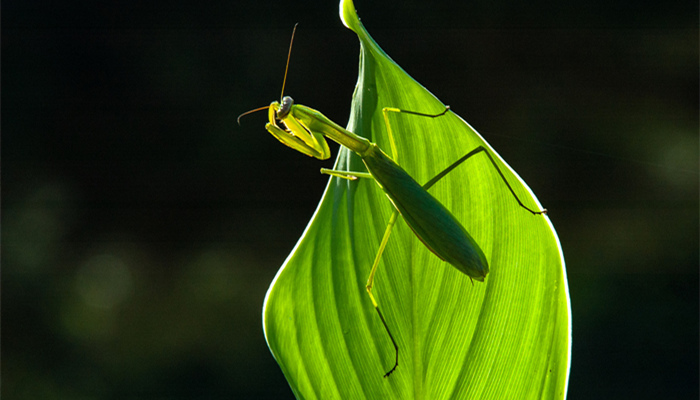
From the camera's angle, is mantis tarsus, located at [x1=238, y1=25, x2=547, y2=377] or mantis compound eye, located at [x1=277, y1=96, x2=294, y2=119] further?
mantis compound eye, located at [x1=277, y1=96, x2=294, y2=119]

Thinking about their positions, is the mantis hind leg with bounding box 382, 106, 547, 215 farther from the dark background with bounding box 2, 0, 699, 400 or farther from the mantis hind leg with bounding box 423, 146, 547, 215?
the dark background with bounding box 2, 0, 699, 400

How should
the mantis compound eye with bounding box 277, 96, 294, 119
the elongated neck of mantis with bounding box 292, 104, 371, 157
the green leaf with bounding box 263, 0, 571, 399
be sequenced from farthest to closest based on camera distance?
the mantis compound eye with bounding box 277, 96, 294, 119 → the elongated neck of mantis with bounding box 292, 104, 371, 157 → the green leaf with bounding box 263, 0, 571, 399

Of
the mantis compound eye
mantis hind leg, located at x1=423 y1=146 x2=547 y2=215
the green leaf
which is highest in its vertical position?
the mantis compound eye

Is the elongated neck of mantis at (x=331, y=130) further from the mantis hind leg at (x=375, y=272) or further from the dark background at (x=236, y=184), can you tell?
the dark background at (x=236, y=184)

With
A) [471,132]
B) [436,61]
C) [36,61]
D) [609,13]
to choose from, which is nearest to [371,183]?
[471,132]

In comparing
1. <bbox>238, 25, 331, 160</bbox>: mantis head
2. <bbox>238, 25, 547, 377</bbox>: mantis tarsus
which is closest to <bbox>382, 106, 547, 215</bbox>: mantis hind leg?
<bbox>238, 25, 547, 377</bbox>: mantis tarsus

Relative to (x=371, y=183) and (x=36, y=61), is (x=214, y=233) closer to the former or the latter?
(x=36, y=61)

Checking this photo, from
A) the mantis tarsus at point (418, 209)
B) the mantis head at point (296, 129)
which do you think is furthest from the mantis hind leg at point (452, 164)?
the mantis head at point (296, 129)

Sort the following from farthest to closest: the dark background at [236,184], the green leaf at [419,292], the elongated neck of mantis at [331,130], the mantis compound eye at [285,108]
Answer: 1. the dark background at [236,184]
2. the mantis compound eye at [285,108]
3. the elongated neck of mantis at [331,130]
4. the green leaf at [419,292]
